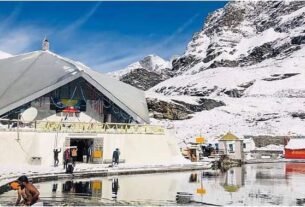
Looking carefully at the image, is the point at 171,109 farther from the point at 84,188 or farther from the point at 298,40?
the point at 298,40

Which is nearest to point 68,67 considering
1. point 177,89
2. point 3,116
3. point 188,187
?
point 3,116

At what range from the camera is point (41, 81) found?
35.8 m

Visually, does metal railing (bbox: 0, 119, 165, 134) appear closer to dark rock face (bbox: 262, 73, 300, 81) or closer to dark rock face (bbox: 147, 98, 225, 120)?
dark rock face (bbox: 147, 98, 225, 120)

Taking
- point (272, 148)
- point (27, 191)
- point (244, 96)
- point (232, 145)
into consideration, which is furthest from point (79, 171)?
point (244, 96)

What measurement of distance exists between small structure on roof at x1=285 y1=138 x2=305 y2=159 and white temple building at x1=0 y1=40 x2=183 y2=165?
19688 millimetres

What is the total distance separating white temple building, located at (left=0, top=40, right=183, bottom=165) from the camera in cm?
2864

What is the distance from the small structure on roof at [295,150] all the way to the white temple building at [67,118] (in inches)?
775

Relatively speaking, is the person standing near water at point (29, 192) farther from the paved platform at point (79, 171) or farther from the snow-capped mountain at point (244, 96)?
the snow-capped mountain at point (244, 96)

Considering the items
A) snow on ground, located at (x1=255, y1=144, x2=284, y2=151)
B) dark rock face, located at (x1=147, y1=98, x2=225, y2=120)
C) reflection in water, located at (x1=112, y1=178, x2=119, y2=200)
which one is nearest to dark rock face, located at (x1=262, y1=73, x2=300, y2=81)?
dark rock face, located at (x1=147, y1=98, x2=225, y2=120)

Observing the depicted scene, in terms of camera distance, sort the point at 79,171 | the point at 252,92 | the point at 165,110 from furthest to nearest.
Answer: the point at 252,92 < the point at 165,110 < the point at 79,171

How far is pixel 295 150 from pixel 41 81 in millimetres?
28918

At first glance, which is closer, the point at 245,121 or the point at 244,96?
the point at 245,121

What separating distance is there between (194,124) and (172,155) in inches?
1515

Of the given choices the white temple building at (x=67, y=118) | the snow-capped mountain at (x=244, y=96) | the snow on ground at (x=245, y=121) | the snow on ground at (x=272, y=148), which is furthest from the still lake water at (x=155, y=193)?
the snow-capped mountain at (x=244, y=96)
